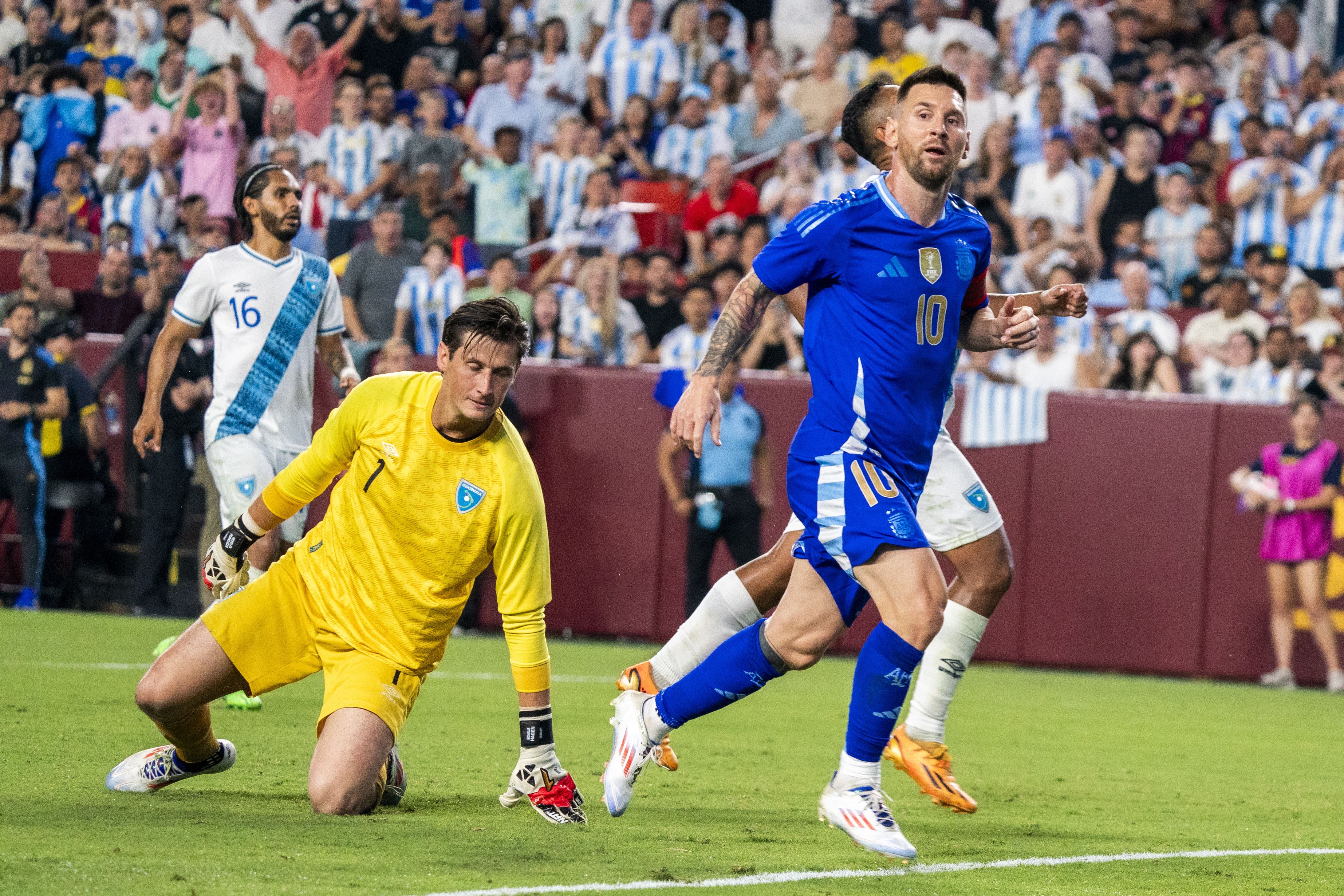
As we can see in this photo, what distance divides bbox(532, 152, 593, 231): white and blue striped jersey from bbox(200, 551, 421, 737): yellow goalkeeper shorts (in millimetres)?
11057

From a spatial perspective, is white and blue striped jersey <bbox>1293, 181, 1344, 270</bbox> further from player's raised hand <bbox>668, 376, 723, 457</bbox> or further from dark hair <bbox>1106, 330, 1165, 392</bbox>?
player's raised hand <bbox>668, 376, 723, 457</bbox>

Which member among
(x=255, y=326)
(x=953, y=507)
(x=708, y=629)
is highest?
(x=255, y=326)

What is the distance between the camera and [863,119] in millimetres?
5973

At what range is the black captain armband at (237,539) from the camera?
5.39 m

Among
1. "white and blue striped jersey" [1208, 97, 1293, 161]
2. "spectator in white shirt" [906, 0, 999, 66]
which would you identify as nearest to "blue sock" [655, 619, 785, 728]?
"white and blue striped jersey" [1208, 97, 1293, 161]

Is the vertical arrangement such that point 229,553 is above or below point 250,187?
below

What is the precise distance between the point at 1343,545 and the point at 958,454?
781cm

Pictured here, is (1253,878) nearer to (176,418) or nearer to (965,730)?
(965,730)

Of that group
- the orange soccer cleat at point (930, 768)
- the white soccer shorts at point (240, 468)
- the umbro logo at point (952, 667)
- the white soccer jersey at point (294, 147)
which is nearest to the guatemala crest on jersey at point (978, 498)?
the umbro logo at point (952, 667)

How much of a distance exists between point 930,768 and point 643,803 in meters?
1.08

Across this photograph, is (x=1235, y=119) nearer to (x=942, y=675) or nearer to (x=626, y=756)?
(x=942, y=675)

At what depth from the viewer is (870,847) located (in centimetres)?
493

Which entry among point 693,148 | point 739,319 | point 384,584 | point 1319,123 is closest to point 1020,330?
point 739,319

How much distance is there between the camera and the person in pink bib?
12805 millimetres
